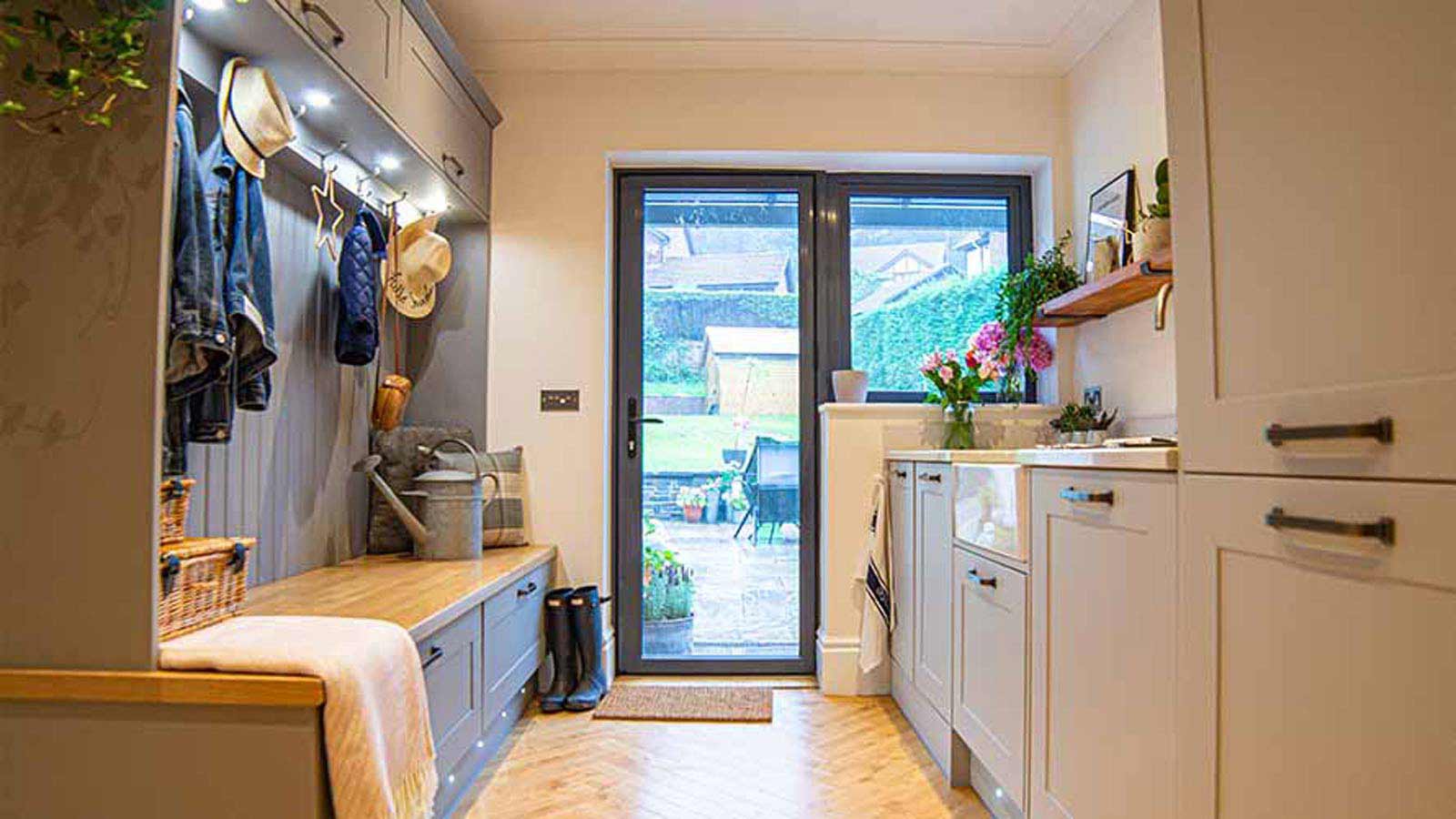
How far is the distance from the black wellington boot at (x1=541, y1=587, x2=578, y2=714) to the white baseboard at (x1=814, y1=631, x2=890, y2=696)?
0.96m

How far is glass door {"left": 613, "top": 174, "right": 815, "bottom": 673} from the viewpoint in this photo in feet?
10.9

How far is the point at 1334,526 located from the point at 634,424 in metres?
2.67

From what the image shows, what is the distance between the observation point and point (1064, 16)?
2.89 m

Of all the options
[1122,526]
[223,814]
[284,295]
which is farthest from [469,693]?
[1122,526]

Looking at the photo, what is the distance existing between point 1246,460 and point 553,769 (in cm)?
203

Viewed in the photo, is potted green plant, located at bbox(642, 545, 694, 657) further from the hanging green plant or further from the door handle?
the hanging green plant

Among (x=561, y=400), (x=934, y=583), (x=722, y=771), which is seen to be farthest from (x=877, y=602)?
(x=561, y=400)

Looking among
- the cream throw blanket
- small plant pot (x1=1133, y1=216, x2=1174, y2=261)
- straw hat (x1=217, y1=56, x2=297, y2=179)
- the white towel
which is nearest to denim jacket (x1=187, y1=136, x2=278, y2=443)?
straw hat (x1=217, y1=56, x2=297, y2=179)

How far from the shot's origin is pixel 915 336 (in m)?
3.37

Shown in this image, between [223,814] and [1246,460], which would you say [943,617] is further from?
[223,814]

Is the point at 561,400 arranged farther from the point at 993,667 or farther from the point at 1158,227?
the point at 1158,227

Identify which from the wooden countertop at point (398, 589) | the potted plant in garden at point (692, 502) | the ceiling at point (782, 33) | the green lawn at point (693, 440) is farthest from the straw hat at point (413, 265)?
the potted plant in garden at point (692, 502)

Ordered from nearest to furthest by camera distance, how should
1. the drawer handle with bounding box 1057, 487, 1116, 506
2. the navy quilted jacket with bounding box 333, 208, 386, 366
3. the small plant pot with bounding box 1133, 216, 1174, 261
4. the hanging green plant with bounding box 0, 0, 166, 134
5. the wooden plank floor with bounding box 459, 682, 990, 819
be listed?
the hanging green plant with bounding box 0, 0, 166, 134
the drawer handle with bounding box 1057, 487, 1116, 506
the wooden plank floor with bounding box 459, 682, 990, 819
the small plant pot with bounding box 1133, 216, 1174, 261
the navy quilted jacket with bounding box 333, 208, 386, 366

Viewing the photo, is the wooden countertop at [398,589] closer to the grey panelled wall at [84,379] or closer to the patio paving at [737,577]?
the grey panelled wall at [84,379]
